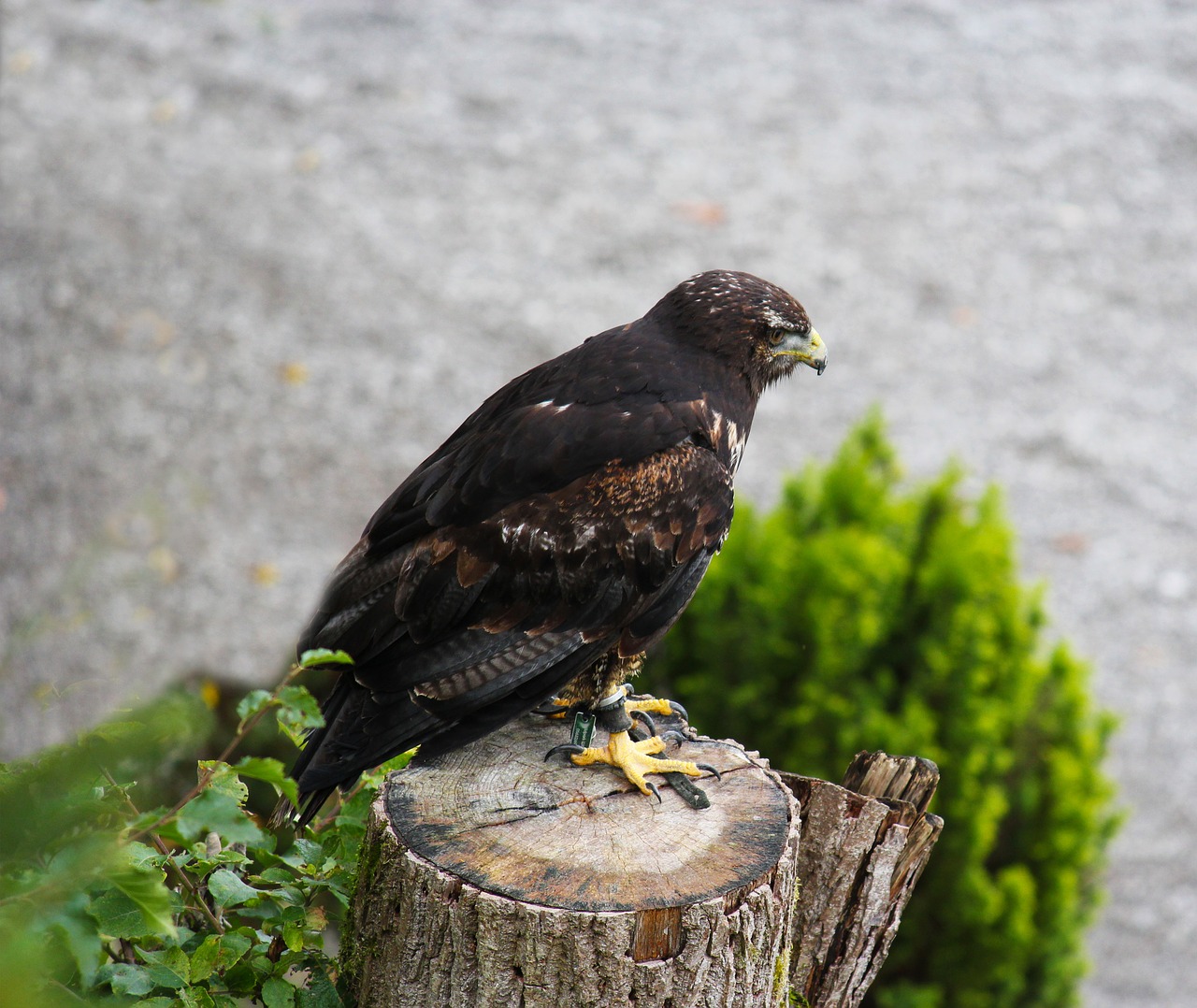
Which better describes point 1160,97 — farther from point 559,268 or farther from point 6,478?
point 6,478

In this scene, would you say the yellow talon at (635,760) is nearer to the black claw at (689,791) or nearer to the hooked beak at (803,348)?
the black claw at (689,791)

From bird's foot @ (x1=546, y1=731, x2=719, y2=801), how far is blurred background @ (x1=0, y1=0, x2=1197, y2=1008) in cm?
302

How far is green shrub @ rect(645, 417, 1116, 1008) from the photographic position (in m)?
4.28

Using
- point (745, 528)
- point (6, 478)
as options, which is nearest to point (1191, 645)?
point (745, 528)

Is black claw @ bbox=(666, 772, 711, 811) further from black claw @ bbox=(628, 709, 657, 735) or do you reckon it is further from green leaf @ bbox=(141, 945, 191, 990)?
green leaf @ bbox=(141, 945, 191, 990)

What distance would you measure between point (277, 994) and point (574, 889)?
607mm

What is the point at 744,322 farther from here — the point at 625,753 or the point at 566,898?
the point at 566,898

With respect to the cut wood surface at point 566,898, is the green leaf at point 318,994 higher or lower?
lower

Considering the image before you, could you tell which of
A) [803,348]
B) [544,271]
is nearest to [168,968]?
[803,348]

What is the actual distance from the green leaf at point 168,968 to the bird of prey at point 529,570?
495 millimetres

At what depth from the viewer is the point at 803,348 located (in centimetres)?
343

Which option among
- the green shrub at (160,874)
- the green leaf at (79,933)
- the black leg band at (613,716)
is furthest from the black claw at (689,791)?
the green leaf at (79,933)

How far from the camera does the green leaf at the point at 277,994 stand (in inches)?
98.7

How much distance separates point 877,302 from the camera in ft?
30.2
